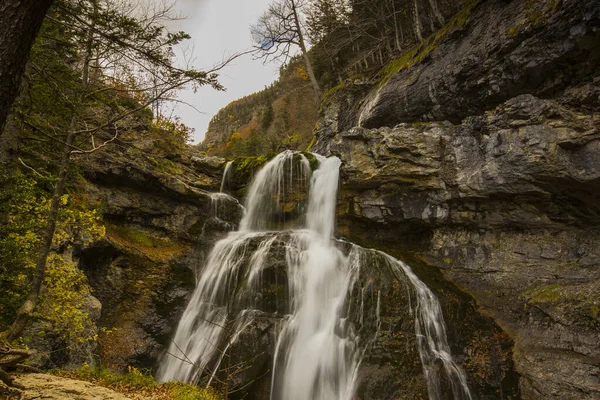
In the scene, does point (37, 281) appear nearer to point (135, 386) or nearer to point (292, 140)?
point (135, 386)

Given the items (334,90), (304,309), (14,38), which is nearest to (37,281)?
(14,38)

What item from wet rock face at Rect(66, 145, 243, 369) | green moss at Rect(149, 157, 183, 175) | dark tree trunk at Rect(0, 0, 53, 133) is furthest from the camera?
green moss at Rect(149, 157, 183, 175)

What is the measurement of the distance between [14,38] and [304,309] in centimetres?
928

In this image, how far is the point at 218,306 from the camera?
11.4 metres

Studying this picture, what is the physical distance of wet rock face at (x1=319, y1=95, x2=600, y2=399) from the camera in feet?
27.9

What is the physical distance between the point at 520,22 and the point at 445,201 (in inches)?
246

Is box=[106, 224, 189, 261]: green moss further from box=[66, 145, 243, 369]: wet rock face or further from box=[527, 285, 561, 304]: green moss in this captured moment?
box=[527, 285, 561, 304]: green moss

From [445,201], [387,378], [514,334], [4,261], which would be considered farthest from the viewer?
[445,201]

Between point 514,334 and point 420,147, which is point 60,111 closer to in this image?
point 420,147

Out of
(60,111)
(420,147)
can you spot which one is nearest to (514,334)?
(420,147)

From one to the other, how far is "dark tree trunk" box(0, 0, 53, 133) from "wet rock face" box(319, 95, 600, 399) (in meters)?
10.2

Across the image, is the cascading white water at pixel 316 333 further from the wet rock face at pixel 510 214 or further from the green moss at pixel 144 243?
the green moss at pixel 144 243

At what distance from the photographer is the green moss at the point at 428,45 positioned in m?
13.9

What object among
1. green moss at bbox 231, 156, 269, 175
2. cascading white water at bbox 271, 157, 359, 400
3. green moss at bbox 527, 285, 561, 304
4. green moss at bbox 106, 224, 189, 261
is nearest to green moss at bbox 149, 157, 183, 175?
green moss at bbox 231, 156, 269, 175
